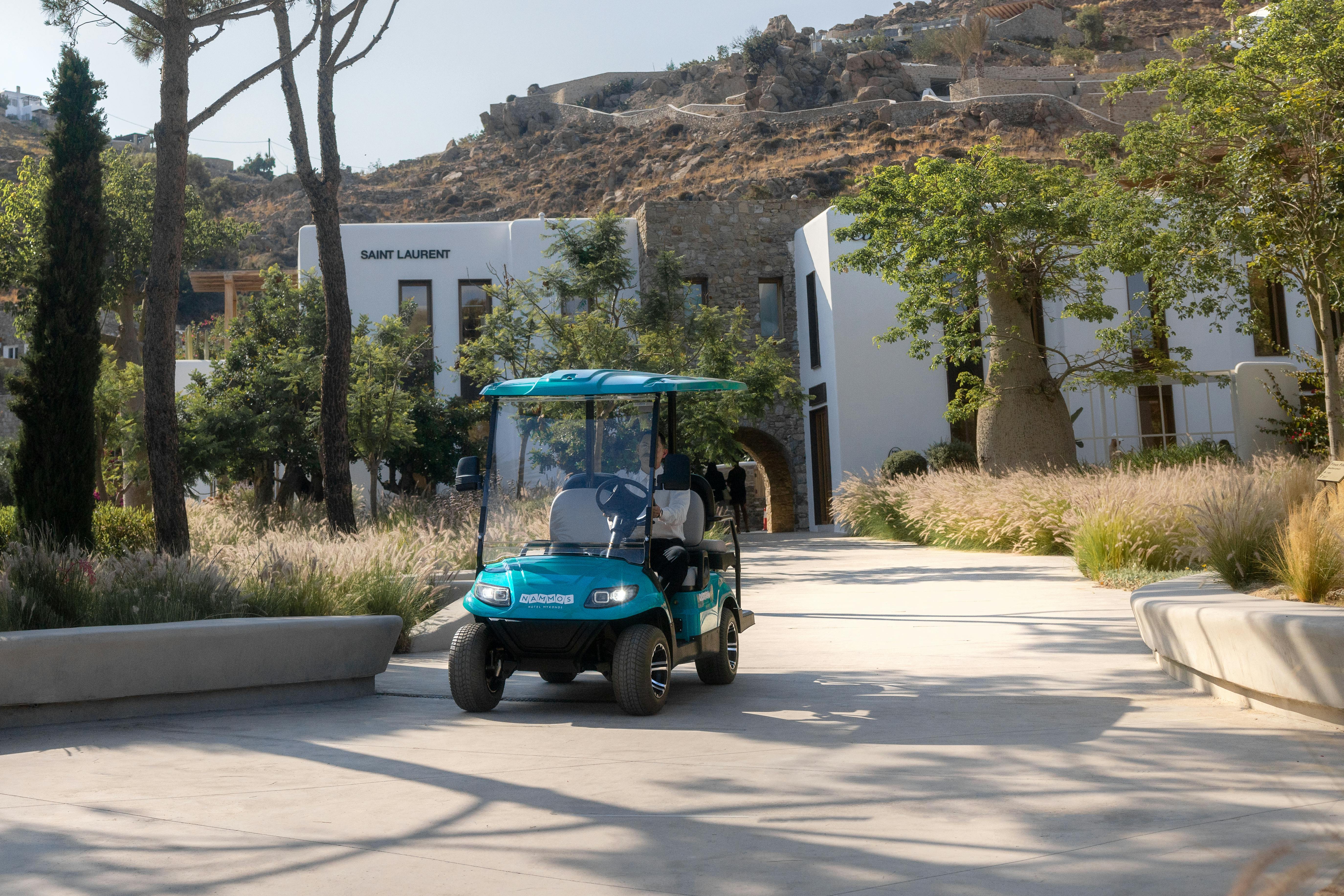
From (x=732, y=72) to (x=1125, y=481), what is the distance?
67.6 metres

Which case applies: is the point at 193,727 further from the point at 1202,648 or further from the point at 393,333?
the point at 393,333

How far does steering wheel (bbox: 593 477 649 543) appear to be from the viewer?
657 centimetres

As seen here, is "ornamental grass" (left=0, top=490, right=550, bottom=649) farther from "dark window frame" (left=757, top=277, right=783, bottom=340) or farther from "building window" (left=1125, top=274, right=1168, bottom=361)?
"dark window frame" (left=757, top=277, right=783, bottom=340)

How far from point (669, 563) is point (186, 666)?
283cm

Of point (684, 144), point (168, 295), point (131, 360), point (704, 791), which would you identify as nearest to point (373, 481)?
point (168, 295)

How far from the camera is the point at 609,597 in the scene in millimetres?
6156

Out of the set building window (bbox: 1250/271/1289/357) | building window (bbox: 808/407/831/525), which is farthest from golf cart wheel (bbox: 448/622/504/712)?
building window (bbox: 1250/271/1289/357)

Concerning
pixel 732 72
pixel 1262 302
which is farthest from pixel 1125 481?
pixel 732 72

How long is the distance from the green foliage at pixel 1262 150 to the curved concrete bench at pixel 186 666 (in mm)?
12003

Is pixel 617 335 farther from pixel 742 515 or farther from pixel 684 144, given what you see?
pixel 684 144

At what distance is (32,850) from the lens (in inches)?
146

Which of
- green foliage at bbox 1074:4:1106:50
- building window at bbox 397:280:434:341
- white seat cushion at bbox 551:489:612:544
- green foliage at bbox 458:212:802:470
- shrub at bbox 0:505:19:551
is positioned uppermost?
green foliage at bbox 1074:4:1106:50

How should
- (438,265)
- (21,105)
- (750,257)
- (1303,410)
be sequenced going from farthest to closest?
1. (21,105)
2. (750,257)
3. (438,265)
4. (1303,410)

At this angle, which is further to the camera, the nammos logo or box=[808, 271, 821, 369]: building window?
box=[808, 271, 821, 369]: building window
